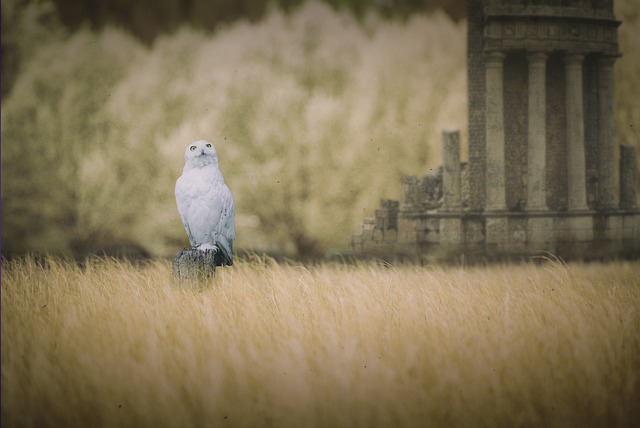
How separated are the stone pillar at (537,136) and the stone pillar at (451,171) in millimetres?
1377

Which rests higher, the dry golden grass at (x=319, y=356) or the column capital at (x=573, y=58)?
the column capital at (x=573, y=58)

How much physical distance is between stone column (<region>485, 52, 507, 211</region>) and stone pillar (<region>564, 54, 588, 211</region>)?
4.09ft

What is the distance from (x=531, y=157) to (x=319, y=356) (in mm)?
7764

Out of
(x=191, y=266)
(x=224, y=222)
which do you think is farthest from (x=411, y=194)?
(x=191, y=266)

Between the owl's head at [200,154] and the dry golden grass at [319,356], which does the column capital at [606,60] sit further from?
the owl's head at [200,154]

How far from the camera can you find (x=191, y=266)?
20.3ft

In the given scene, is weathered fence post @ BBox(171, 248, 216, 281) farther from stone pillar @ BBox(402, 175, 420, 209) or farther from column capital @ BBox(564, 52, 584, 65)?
column capital @ BBox(564, 52, 584, 65)

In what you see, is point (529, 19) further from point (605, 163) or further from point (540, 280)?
point (540, 280)

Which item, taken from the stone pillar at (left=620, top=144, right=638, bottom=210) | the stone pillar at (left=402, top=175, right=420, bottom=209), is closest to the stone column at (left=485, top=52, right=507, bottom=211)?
the stone pillar at (left=402, top=175, right=420, bottom=209)

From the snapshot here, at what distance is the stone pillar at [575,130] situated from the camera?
11.6 metres

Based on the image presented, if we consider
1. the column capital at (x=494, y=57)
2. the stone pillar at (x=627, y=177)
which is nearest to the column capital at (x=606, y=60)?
the stone pillar at (x=627, y=177)

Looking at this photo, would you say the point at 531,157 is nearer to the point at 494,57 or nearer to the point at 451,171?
the point at 451,171

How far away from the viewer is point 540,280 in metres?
7.35

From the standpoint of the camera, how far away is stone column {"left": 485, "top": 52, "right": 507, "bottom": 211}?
11.8 metres
